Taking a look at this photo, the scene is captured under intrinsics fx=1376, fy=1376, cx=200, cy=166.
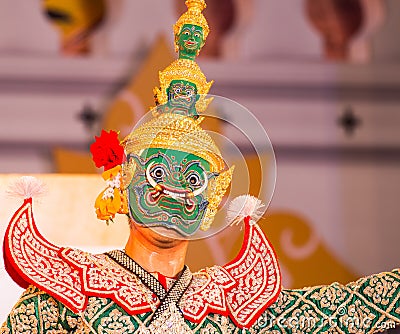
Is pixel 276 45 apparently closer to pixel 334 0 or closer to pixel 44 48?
pixel 334 0

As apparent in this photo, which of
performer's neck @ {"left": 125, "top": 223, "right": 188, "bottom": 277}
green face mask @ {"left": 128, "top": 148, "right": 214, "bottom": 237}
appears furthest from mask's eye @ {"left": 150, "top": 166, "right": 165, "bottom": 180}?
performer's neck @ {"left": 125, "top": 223, "right": 188, "bottom": 277}

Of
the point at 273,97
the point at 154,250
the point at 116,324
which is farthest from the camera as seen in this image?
the point at 273,97

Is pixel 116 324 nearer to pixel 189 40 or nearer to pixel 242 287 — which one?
pixel 242 287

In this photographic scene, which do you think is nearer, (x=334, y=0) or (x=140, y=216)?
(x=140, y=216)

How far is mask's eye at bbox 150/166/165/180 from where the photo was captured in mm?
3211

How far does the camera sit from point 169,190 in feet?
10.5

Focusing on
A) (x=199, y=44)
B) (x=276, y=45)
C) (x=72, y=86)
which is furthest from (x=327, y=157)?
(x=199, y=44)

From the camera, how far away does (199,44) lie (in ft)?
11.0

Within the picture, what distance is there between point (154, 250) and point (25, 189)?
337 millimetres

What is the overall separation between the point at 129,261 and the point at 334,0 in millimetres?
2589

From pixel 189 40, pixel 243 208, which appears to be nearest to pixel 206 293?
pixel 243 208

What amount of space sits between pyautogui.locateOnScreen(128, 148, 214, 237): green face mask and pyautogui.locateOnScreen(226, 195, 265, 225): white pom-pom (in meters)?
0.09

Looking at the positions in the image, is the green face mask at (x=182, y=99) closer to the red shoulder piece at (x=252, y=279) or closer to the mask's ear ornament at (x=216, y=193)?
the mask's ear ornament at (x=216, y=193)

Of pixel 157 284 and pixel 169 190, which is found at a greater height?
pixel 169 190
